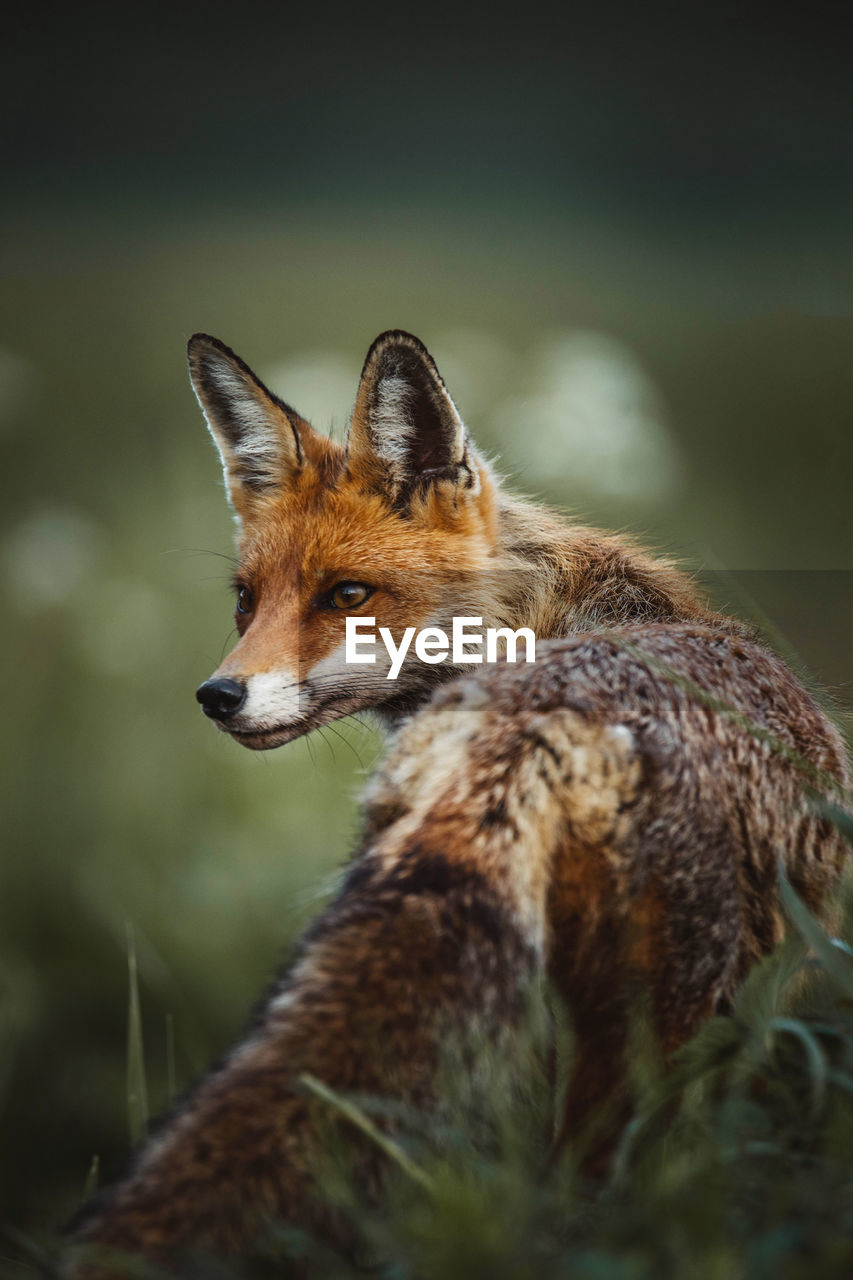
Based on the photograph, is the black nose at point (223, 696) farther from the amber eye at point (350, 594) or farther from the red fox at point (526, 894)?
the red fox at point (526, 894)

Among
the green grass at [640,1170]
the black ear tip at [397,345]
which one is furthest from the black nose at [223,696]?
the green grass at [640,1170]

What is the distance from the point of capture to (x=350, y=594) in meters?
2.72

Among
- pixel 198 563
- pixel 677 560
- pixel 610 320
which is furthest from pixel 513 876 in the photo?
pixel 610 320

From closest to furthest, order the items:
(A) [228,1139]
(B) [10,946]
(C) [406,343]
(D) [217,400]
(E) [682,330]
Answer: (A) [228,1139] → (C) [406,343] → (D) [217,400] → (B) [10,946] → (E) [682,330]

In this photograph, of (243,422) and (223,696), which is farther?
(243,422)

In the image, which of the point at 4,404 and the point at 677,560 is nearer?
the point at 677,560

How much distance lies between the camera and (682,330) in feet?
16.6

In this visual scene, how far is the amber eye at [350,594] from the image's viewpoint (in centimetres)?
272

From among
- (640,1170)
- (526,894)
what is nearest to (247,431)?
(526,894)

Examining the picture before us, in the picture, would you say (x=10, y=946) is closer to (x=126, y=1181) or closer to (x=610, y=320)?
(x=126, y=1181)

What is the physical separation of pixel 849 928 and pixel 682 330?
383 cm

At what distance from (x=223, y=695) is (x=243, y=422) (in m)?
0.98

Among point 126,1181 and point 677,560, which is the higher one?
point 677,560

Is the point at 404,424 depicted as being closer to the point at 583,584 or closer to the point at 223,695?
the point at 583,584
